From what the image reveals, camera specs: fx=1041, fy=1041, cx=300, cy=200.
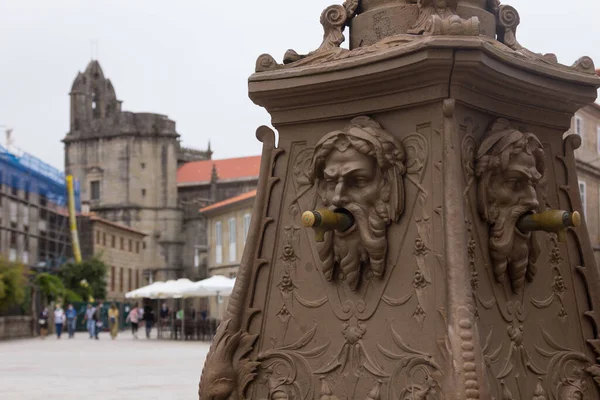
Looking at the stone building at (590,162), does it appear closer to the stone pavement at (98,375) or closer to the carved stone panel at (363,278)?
the stone pavement at (98,375)

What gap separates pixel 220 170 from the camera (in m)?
94.2

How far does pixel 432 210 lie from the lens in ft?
13.3

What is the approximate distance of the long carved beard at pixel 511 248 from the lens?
416cm

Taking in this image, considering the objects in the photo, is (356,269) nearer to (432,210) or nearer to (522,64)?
(432,210)

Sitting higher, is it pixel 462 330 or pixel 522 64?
pixel 522 64

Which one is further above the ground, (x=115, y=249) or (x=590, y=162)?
(x=115, y=249)

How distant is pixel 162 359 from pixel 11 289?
12.3 meters

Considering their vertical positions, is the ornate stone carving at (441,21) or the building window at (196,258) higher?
the building window at (196,258)

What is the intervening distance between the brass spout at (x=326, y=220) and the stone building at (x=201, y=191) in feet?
275

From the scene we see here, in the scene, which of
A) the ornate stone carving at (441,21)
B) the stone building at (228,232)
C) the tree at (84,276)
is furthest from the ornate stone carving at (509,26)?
the tree at (84,276)

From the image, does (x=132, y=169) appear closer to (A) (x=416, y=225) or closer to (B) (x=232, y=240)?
(B) (x=232, y=240)

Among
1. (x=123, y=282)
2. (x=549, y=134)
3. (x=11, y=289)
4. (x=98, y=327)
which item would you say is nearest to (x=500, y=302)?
(x=549, y=134)

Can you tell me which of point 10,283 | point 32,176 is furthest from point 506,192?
point 32,176

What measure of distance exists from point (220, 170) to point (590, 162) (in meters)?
58.0
